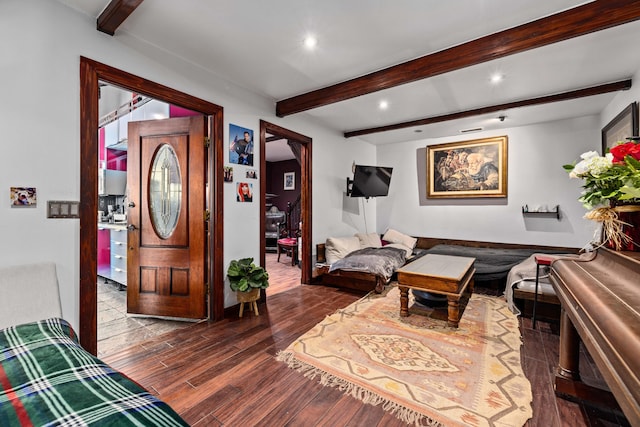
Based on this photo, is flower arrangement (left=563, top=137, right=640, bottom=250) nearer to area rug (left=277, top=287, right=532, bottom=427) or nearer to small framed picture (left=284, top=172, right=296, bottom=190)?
area rug (left=277, top=287, right=532, bottom=427)

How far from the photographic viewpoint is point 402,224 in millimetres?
5977

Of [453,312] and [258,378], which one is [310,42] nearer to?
[258,378]

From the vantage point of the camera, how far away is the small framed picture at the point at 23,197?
181 cm

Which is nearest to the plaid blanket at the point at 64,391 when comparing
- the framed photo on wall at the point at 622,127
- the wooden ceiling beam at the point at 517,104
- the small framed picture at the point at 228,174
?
the small framed picture at the point at 228,174

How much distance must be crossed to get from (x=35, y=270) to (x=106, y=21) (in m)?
1.80

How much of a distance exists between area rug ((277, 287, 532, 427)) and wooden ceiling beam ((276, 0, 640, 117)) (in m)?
2.45

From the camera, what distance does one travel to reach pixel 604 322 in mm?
965

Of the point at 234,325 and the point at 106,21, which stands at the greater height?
the point at 106,21

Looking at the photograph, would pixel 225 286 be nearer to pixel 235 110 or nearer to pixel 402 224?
pixel 235 110

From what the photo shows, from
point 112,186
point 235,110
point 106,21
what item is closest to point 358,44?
point 235,110

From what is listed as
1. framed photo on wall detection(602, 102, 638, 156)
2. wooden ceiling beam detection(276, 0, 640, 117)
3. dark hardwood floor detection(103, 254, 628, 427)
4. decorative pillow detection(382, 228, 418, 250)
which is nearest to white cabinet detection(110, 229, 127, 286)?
dark hardwood floor detection(103, 254, 628, 427)

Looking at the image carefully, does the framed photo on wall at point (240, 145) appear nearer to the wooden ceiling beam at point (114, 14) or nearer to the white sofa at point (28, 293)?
the wooden ceiling beam at point (114, 14)

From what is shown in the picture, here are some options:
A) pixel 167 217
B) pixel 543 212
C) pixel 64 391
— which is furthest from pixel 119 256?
pixel 543 212

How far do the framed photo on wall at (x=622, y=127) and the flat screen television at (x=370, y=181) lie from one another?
3.05 metres
